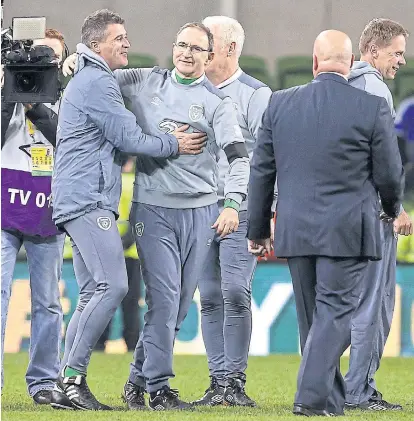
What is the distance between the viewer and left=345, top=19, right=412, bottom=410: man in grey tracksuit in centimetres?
670

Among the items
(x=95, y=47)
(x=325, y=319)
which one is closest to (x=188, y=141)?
(x=95, y=47)

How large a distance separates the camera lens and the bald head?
130 cm

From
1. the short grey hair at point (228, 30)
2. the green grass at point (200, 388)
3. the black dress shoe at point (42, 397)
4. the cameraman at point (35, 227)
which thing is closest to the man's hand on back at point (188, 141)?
the cameraman at point (35, 227)

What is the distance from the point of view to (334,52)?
19.5 ft

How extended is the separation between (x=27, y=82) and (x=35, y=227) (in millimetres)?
918

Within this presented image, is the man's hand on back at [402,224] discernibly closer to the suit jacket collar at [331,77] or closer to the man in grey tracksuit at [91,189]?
the suit jacket collar at [331,77]

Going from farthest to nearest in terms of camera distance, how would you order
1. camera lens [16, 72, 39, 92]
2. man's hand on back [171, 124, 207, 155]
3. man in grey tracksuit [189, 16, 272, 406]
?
man in grey tracksuit [189, 16, 272, 406] → man's hand on back [171, 124, 207, 155] → camera lens [16, 72, 39, 92]

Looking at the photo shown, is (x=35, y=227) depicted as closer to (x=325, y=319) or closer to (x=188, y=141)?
(x=188, y=141)

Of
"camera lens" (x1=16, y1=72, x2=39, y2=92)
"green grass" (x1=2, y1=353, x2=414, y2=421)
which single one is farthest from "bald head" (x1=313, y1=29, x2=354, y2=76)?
"green grass" (x1=2, y1=353, x2=414, y2=421)

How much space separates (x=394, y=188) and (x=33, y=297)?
79.6 inches

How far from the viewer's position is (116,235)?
6281 mm

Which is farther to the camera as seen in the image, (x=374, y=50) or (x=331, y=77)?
(x=374, y=50)

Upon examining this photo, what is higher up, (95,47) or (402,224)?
(95,47)

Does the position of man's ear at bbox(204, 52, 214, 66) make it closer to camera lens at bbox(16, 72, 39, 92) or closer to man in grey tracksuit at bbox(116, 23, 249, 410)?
man in grey tracksuit at bbox(116, 23, 249, 410)
